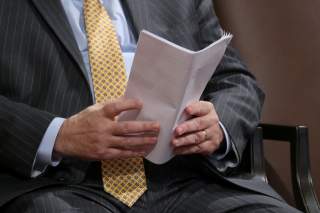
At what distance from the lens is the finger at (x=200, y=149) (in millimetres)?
1291

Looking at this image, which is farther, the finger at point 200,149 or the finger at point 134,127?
the finger at point 200,149

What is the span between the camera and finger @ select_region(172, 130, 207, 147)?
125 centimetres

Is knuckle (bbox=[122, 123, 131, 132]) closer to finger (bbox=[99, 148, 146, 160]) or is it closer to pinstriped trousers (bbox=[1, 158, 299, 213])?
finger (bbox=[99, 148, 146, 160])

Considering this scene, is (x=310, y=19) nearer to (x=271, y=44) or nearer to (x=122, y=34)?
(x=271, y=44)

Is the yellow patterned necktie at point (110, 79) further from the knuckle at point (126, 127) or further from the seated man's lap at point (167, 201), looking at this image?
the knuckle at point (126, 127)

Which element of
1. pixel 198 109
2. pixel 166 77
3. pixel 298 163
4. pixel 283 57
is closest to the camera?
pixel 166 77

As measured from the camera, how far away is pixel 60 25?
4.44ft

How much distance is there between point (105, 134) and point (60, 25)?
0.31 meters

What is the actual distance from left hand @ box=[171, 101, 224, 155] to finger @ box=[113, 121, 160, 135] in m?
0.07

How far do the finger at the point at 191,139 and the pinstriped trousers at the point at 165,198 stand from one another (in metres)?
0.13

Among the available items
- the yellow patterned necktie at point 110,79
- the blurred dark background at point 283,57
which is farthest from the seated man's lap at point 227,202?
the blurred dark background at point 283,57

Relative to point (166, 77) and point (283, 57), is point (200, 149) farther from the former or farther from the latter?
point (283, 57)

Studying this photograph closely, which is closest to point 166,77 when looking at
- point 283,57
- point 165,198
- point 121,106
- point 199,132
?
point 121,106

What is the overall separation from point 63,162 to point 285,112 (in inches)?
31.0
